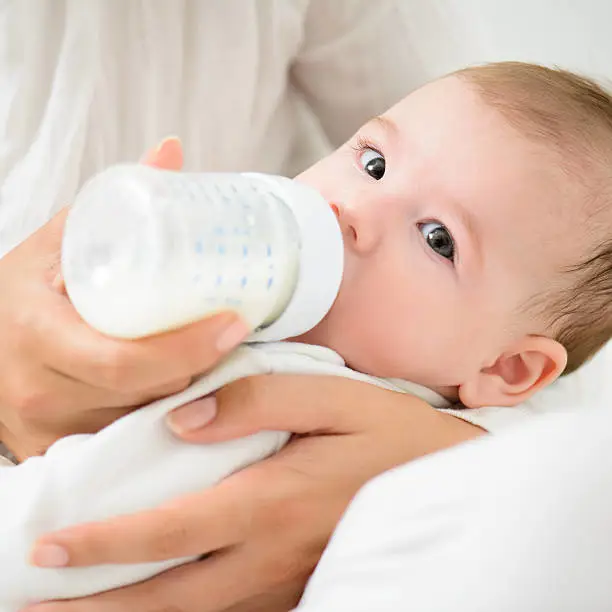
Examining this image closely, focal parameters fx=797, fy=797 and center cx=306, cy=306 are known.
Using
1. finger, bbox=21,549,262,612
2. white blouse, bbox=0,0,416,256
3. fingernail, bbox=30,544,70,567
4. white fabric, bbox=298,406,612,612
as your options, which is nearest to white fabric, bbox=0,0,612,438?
white blouse, bbox=0,0,416,256

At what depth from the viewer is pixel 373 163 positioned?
37.4 inches

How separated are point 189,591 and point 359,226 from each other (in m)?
0.40

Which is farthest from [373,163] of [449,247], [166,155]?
[166,155]

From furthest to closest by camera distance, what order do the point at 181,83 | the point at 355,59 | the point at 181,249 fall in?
the point at 355,59, the point at 181,83, the point at 181,249

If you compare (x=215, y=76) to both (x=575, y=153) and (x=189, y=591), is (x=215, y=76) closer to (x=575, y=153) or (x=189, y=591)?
(x=575, y=153)

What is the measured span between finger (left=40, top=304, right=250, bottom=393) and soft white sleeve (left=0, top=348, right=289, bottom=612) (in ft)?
0.19

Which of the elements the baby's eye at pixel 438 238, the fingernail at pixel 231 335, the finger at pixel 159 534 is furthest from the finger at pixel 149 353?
the baby's eye at pixel 438 238

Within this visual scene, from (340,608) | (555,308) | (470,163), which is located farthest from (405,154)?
(340,608)

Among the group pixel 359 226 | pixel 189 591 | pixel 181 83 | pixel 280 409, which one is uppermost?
pixel 181 83

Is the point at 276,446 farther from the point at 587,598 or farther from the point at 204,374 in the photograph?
the point at 587,598

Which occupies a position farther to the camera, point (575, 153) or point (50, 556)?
point (575, 153)

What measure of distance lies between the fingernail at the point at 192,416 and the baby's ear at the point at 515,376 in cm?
36

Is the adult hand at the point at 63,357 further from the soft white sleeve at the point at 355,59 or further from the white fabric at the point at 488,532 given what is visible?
the soft white sleeve at the point at 355,59

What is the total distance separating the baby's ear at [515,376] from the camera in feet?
3.04
